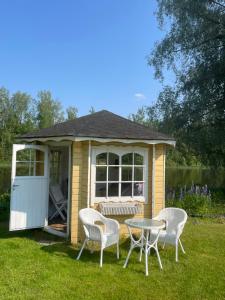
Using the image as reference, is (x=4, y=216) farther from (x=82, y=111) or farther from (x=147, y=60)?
(x=82, y=111)

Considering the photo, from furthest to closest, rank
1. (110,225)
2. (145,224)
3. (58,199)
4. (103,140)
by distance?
(58,199) < (103,140) < (110,225) < (145,224)

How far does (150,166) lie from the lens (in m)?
7.34

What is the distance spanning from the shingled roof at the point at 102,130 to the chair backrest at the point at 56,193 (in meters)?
1.42

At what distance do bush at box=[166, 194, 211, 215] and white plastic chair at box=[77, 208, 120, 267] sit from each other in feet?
15.0

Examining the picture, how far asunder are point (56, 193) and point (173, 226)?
3.14 metres

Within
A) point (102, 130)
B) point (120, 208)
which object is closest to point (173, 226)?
point (120, 208)

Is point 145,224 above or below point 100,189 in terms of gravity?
below

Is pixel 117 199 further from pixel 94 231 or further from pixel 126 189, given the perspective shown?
pixel 94 231

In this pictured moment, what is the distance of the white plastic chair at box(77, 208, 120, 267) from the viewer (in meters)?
5.64

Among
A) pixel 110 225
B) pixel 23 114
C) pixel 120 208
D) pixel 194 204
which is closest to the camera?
pixel 110 225

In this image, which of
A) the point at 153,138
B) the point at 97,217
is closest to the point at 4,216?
the point at 97,217

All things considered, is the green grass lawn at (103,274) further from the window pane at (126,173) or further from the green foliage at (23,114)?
the green foliage at (23,114)

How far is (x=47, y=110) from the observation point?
45875 mm

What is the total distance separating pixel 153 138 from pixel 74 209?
86.1 inches
